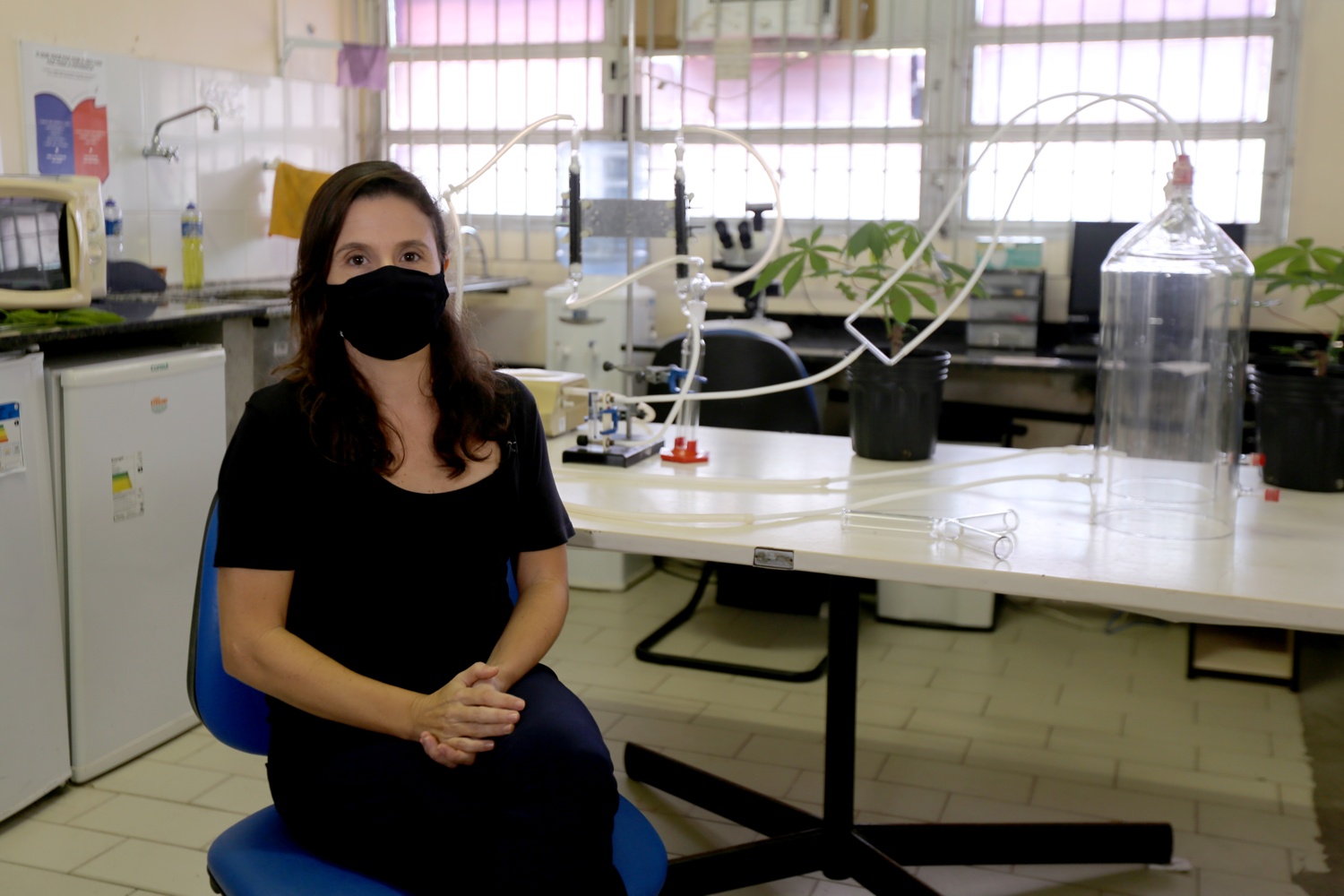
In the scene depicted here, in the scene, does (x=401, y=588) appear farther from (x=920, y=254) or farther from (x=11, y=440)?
(x=11, y=440)

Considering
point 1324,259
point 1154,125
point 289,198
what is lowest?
point 1324,259

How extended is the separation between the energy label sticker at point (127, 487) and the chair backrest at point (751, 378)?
1290 mm

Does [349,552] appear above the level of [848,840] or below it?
above

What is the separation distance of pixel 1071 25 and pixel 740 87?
1156mm

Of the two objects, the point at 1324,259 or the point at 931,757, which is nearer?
the point at 1324,259

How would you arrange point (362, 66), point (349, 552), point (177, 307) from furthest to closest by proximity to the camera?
→ point (362, 66) < point (177, 307) < point (349, 552)

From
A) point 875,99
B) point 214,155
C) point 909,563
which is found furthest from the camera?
point 875,99

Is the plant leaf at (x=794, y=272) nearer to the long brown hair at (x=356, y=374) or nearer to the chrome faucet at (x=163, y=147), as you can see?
the long brown hair at (x=356, y=374)

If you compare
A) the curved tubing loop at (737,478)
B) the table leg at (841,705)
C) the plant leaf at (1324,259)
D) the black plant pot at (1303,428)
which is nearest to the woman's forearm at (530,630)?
the curved tubing loop at (737,478)

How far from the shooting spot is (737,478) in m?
1.98

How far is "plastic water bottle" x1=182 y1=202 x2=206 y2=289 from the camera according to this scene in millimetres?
3736

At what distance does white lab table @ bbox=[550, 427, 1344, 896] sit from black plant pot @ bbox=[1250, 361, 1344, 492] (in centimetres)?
4

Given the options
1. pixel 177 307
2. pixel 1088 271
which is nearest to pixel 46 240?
pixel 177 307

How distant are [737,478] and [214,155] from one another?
2.79m
